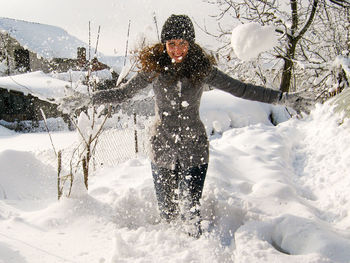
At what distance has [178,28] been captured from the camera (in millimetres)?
1812

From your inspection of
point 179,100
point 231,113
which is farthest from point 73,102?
point 231,113

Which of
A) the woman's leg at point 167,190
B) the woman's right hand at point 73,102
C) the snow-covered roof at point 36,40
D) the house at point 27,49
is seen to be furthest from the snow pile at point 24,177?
the snow-covered roof at point 36,40

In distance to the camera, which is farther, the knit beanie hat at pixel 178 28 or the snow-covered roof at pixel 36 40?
the snow-covered roof at pixel 36 40

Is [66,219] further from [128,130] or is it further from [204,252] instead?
[128,130]

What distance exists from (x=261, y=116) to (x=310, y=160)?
202 inches

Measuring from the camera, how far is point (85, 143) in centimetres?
314

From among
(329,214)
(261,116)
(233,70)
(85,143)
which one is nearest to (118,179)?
(85,143)

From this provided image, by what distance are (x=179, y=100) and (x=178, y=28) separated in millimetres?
492

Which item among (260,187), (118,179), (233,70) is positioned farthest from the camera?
(233,70)

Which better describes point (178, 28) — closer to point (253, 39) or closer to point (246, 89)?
point (253, 39)

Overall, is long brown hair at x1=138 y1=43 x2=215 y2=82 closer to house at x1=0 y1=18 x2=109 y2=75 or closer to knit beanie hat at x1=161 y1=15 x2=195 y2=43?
knit beanie hat at x1=161 y1=15 x2=195 y2=43

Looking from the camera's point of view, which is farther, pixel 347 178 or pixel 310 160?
pixel 310 160

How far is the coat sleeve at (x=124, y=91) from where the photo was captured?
1.95 metres

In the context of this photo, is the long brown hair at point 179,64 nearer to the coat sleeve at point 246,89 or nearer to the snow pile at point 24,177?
the coat sleeve at point 246,89
